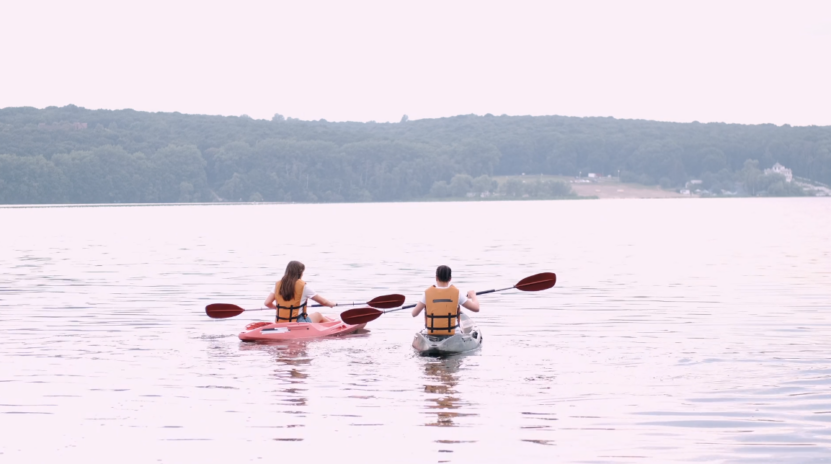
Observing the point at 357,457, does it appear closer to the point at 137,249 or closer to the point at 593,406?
the point at 593,406

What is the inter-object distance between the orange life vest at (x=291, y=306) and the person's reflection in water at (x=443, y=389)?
305cm

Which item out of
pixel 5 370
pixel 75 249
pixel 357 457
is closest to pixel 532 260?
pixel 75 249

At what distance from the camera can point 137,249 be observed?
57.1 metres

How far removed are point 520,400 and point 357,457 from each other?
3.43 metres

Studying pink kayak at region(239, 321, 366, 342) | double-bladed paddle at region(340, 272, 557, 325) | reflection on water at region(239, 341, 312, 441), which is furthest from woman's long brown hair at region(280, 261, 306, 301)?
double-bladed paddle at region(340, 272, 557, 325)

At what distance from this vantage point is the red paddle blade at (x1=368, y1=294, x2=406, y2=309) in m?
20.3

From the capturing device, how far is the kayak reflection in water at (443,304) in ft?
56.5

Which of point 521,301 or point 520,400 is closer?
point 520,400

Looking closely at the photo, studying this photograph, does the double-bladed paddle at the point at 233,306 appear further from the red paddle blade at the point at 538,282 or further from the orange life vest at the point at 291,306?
the red paddle blade at the point at 538,282

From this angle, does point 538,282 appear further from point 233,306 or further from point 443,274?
point 233,306

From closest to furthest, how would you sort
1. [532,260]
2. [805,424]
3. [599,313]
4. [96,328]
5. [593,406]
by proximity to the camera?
1. [805,424]
2. [593,406]
3. [96,328]
4. [599,313]
5. [532,260]

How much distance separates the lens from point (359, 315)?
2003cm

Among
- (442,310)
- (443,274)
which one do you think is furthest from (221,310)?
(443,274)

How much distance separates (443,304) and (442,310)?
0.35 ft
